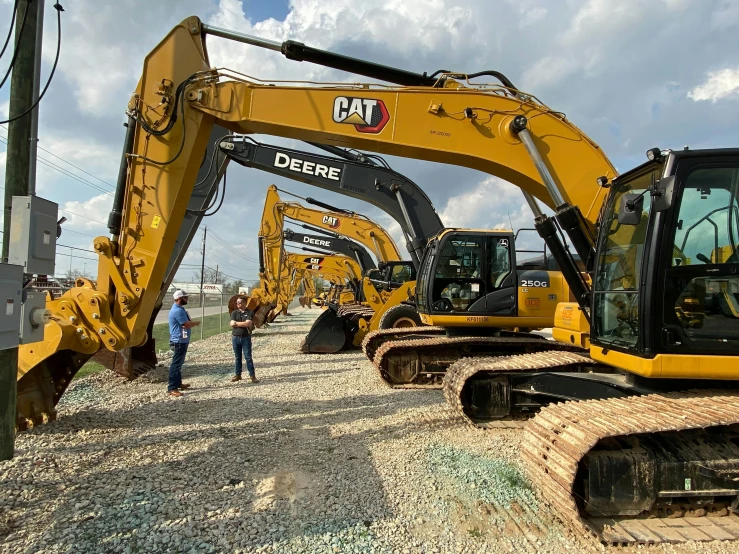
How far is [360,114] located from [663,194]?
124 inches

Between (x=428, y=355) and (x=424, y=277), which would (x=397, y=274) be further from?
(x=428, y=355)

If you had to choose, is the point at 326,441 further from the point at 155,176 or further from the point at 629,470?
the point at 155,176

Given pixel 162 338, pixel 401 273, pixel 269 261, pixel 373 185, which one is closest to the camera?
pixel 373 185

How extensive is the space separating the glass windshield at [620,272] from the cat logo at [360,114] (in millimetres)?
2542

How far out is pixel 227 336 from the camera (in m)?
17.5

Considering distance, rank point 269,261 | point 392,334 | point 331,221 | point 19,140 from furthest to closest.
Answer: point 269,261, point 331,221, point 392,334, point 19,140

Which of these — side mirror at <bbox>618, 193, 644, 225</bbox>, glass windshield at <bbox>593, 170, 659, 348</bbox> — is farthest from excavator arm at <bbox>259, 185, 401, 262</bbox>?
side mirror at <bbox>618, 193, 644, 225</bbox>

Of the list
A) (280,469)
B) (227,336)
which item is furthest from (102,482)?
(227,336)

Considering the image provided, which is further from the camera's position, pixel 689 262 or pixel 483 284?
pixel 483 284

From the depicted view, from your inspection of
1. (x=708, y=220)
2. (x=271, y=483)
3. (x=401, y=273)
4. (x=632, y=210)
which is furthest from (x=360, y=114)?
(x=401, y=273)

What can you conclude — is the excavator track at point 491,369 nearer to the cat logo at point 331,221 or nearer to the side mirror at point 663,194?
the side mirror at point 663,194

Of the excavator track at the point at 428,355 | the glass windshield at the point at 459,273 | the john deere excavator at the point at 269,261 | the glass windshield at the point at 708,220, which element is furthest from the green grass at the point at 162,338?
the glass windshield at the point at 708,220

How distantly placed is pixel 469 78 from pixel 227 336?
14.1 meters

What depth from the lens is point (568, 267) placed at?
4.84 metres
